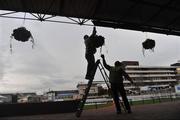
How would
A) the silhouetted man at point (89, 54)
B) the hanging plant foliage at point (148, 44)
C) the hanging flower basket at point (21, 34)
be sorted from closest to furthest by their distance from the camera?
the silhouetted man at point (89, 54), the hanging flower basket at point (21, 34), the hanging plant foliage at point (148, 44)

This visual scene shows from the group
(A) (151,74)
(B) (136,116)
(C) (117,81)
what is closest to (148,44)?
(C) (117,81)

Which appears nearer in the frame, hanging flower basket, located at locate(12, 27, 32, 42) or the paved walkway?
the paved walkway

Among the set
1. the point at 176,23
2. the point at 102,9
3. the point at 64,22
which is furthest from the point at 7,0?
the point at 176,23

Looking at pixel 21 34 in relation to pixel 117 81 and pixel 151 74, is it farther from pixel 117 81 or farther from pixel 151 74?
pixel 151 74

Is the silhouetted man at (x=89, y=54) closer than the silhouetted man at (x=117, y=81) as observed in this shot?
No

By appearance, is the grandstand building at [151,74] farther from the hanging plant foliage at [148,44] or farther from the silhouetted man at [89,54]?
the silhouetted man at [89,54]

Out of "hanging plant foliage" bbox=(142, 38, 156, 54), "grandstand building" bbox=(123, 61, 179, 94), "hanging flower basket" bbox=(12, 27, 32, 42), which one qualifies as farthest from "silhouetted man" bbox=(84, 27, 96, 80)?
"grandstand building" bbox=(123, 61, 179, 94)

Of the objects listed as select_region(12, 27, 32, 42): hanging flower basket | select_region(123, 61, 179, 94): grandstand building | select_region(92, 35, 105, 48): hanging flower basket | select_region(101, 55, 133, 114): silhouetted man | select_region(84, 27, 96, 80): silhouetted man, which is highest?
select_region(123, 61, 179, 94): grandstand building

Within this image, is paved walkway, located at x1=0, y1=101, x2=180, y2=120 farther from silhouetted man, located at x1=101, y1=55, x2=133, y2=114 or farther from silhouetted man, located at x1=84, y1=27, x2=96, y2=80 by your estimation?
silhouetted man, located at x1=84, y1=27, x2=96, y2=80

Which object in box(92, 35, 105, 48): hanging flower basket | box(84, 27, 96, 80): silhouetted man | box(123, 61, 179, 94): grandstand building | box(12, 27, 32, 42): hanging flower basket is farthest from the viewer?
box(123, 61, 179, 94): grandstand building

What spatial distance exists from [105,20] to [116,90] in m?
3.18

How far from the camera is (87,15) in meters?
10.1

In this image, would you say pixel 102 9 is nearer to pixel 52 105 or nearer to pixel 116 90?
pixel 116 90

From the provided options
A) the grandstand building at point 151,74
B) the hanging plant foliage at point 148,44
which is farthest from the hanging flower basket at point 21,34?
the grandstand building at point 151,74
